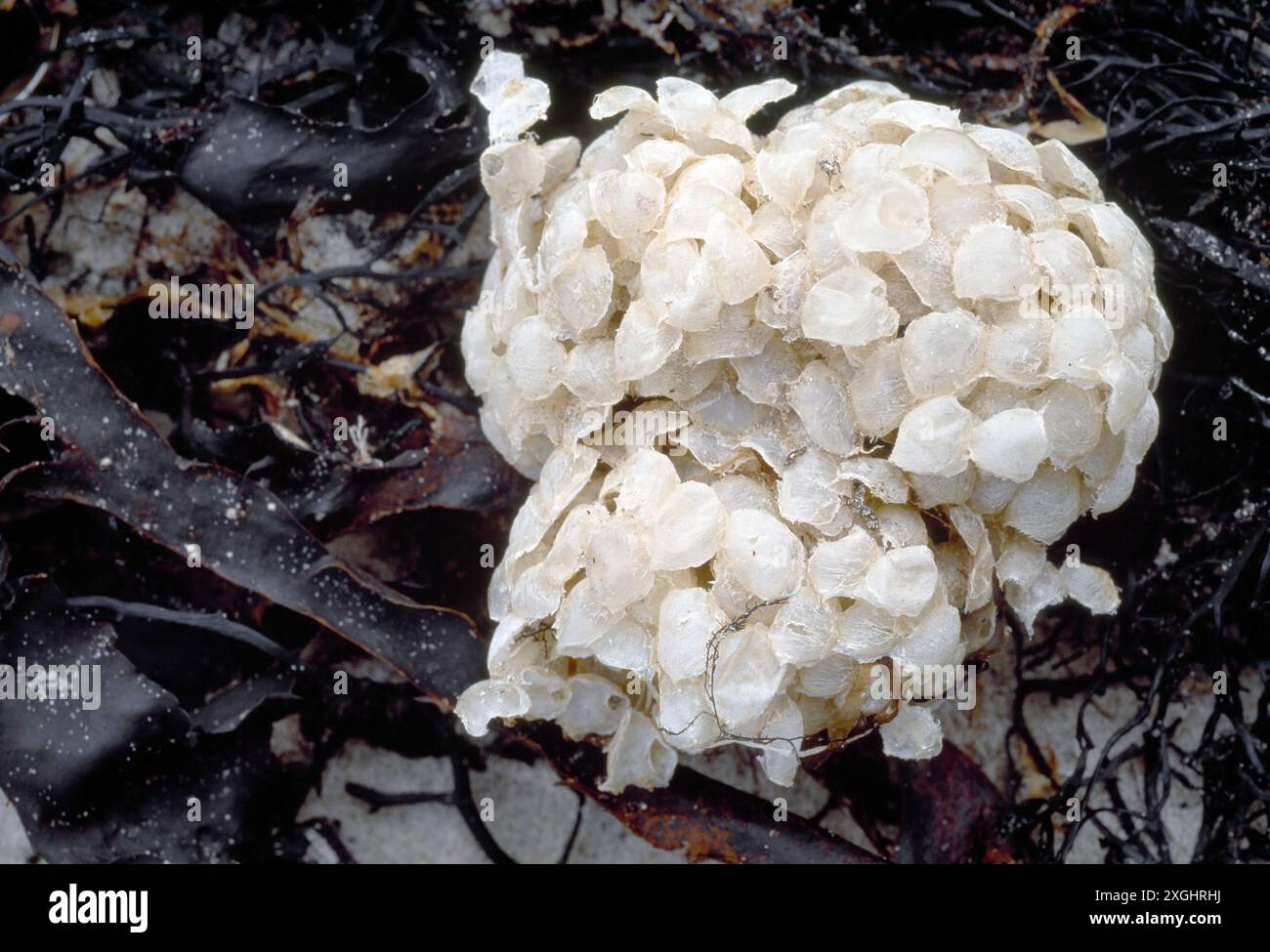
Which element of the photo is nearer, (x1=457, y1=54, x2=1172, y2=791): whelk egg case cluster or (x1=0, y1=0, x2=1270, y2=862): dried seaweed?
(x1=457, y1=54, x2=1172, y2=791): whelk egg case cluster

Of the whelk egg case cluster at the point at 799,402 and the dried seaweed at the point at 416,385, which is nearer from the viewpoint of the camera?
the whelk egg case cluster at the point at 799,402

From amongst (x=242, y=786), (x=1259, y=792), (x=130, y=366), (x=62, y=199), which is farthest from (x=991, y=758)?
(x=62, y=199)

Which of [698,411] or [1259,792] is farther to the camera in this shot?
[1259,792]

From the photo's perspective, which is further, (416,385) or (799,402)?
(416,385)

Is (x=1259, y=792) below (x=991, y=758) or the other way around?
the other way around

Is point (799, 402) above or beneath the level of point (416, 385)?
above
